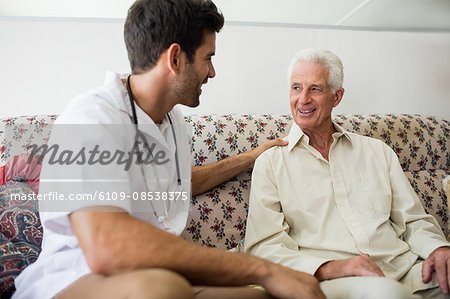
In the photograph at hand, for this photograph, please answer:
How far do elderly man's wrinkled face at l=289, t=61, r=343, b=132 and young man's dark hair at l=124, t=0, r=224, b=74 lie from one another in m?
0.56

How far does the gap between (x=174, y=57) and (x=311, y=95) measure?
2.26 ft

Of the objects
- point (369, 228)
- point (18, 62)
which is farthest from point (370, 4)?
point (18, 62)

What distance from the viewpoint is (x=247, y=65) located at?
2119mm

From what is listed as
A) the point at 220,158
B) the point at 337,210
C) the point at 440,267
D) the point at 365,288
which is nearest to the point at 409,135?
the point at 337,210

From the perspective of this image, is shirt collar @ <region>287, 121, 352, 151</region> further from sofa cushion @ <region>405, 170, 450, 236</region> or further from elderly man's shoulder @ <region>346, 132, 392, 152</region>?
sofa cushion @ <region>405, 170, 450, 236</region>

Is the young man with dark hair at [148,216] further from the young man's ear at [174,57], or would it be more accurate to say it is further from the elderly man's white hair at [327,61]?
the elderly man's white hair at [327,61]

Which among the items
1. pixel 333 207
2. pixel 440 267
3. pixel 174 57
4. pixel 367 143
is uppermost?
pixel 174 57

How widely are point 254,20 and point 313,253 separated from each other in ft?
4.98

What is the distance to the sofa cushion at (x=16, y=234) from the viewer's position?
107 cm

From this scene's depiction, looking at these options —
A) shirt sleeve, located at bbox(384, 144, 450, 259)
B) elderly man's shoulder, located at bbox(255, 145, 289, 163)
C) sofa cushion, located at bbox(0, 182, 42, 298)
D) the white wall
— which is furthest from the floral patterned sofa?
shirt sleeve, located at bbox(384, 144, 450, 259)

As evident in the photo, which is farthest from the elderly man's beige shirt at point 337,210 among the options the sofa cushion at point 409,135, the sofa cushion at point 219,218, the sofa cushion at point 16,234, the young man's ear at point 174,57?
the sofa cushion at point 16,234

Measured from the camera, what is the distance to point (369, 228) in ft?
4.58

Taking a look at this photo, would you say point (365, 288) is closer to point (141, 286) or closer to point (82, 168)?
point (141, 286)

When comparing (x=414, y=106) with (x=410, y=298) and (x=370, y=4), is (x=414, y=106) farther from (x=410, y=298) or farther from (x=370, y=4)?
(x=410, y=298)
